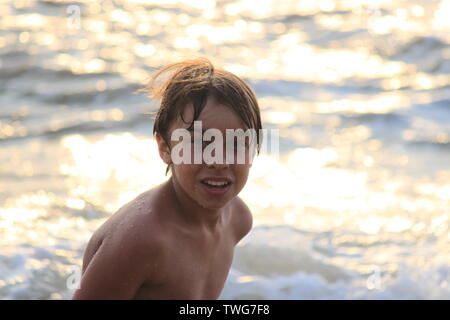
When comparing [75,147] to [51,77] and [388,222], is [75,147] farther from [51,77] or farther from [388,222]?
[388,222]

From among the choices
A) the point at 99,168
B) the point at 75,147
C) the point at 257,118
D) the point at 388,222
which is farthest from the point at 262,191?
the point at 257,118

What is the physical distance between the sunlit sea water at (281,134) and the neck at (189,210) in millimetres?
1249

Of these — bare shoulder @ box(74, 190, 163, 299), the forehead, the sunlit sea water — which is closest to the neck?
bare shoulder @ box(74, 190, 163, 299)

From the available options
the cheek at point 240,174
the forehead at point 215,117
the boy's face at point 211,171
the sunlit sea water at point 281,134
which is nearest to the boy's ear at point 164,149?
the boy's face at point 211,171

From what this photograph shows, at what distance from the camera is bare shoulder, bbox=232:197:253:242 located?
2904 millimetres

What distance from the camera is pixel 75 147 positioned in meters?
5.65

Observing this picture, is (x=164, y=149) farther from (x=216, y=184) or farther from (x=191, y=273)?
(x=191, y=273)

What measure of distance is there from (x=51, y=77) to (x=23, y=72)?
12.2 inches

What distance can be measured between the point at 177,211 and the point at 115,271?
0.32 metres

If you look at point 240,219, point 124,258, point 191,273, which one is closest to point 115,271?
point 124,258

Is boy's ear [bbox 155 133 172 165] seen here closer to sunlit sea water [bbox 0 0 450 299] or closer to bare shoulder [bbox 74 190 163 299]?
bare shoulder [bbox 74 190 163 299]

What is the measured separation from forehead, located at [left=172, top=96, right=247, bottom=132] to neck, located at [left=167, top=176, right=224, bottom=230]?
0.23 m

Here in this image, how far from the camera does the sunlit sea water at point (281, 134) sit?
4.05m

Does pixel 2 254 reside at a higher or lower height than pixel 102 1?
lower
